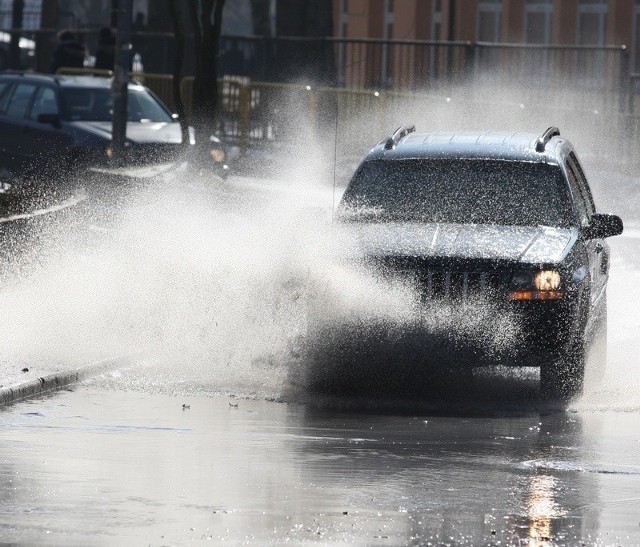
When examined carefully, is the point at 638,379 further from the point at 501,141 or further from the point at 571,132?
the point at 571,132

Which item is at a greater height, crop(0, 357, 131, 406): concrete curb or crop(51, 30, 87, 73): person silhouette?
crop(51, 30, 87, 73): person silhouette

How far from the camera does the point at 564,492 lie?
824cm

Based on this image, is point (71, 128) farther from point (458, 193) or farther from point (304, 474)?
point (304, 474)

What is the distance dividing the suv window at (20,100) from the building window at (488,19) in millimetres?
20195

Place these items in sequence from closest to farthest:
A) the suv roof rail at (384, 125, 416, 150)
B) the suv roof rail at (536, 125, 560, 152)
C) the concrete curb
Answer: the concrete curb → the suv roof rail at (536, 125, 560, 152) → the suv roof rail at (384, 125, 416, 150)

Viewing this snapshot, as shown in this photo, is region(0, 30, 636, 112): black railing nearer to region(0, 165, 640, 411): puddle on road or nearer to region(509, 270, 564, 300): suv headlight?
region(0, 165, 640, 411): puddle on road

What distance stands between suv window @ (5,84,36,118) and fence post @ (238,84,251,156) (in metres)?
7.46

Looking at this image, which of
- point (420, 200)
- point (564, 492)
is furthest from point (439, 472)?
→ point (420, 200)

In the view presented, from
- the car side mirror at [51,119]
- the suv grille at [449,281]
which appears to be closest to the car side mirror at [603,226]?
the suv grille at [449,281]

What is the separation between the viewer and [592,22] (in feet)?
145

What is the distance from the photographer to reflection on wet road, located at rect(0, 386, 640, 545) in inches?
286

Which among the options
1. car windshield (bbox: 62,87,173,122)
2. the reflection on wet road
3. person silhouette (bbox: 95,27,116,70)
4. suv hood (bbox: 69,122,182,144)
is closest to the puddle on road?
the reflection on wet road

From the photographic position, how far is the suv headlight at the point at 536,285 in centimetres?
1107

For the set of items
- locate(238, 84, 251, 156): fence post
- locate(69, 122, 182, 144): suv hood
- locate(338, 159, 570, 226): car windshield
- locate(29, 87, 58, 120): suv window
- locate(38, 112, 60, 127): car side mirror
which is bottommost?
locate(238, 84, 251, 156): fence post
